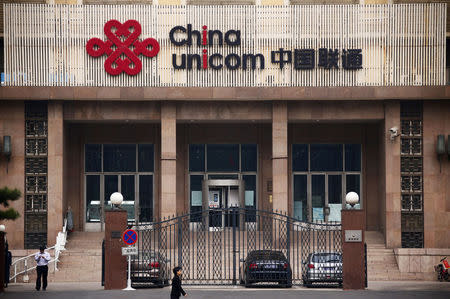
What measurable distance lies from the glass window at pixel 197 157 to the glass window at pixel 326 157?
5.64m

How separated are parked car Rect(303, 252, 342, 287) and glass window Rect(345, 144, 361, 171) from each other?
538 inches

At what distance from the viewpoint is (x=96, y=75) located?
3616 cm

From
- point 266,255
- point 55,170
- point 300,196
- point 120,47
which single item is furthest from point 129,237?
point 300,196

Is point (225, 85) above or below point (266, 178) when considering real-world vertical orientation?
above

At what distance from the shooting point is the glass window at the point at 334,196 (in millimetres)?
40969

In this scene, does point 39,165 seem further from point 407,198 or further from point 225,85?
point 407,198

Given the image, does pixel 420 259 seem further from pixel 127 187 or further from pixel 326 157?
pixel 127 187

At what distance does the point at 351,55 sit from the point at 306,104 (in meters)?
3.00

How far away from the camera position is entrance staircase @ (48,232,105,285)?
106 feet

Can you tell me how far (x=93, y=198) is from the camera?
40.7m

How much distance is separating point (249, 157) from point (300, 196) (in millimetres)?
3286

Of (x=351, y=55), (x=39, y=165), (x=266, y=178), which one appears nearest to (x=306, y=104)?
(x=351, y=55)

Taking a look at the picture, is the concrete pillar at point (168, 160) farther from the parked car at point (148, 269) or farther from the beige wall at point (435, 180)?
the beige wall at point (435, 180)

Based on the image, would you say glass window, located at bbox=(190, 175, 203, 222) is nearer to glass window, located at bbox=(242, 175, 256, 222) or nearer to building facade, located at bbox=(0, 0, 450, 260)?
glass window, located at bbox=(242, 175, 256, 222)
